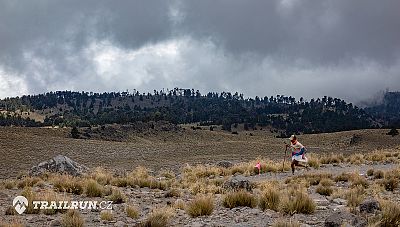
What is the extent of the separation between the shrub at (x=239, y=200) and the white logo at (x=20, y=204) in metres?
5.46

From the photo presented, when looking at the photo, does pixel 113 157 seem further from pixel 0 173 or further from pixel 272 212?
pixel 272 212

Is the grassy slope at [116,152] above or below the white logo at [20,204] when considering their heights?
below

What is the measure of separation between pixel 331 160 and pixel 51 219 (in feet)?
79.6

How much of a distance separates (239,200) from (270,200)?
2.98 ft

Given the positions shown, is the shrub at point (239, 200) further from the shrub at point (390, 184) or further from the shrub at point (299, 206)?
the shrub at point (390, 184)

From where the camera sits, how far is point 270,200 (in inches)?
461

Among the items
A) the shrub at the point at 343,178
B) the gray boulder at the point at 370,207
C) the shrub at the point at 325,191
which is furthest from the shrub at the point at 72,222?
the shrub at the point at 343,178

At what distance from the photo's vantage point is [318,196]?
14.2 metres

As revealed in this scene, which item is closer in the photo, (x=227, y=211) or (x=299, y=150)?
(x=227, y=211)

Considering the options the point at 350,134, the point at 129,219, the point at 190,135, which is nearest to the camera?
the point at 129,219

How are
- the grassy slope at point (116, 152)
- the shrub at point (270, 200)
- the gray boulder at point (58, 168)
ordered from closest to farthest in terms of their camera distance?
the shrub at point (270, 200)
the gray boulder at point (58, 168)
the grassy slope at point (116, 152)

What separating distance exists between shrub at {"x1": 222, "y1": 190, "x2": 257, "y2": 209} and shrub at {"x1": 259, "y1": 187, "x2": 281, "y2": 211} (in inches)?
10.6

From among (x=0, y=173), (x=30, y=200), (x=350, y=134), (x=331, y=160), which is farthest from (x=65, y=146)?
(x=350, y=134)

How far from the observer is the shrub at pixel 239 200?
11.9 meters
